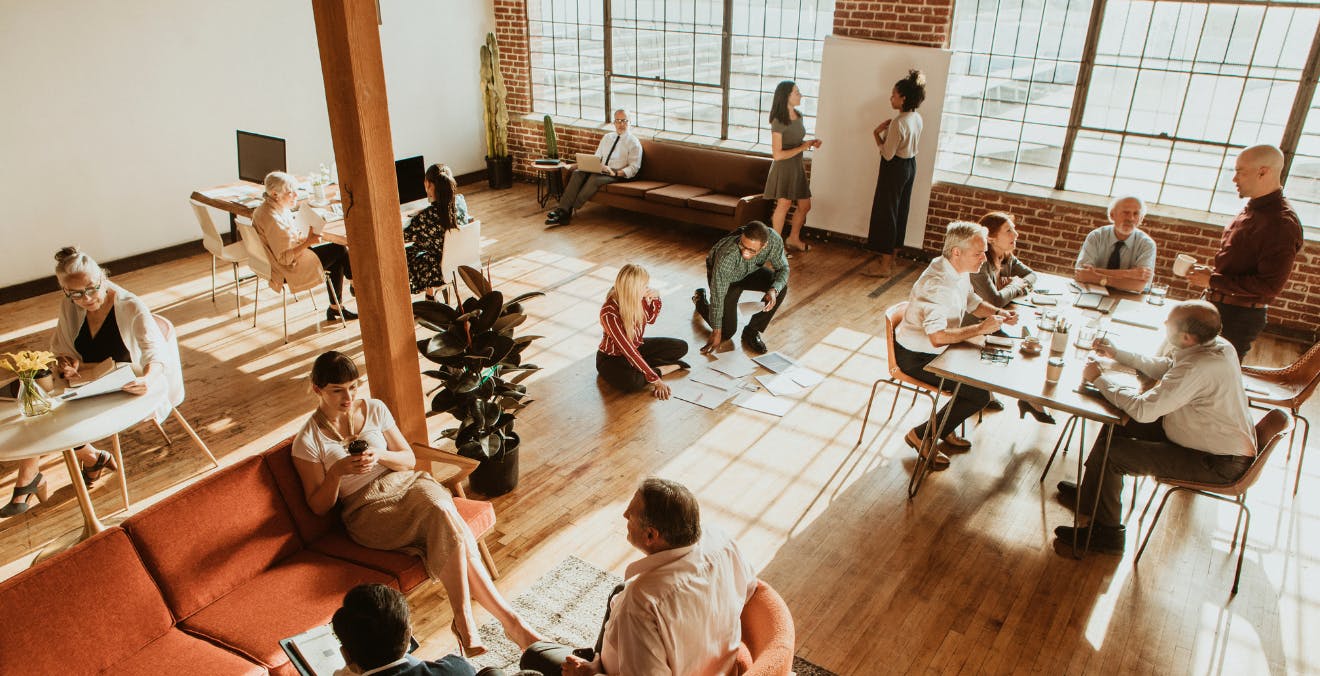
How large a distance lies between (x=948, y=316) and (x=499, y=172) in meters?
7.68

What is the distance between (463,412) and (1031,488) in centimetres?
335

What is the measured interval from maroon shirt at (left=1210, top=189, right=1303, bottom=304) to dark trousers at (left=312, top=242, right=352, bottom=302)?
6.40 meters

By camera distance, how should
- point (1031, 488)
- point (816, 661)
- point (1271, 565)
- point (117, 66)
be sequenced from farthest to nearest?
point (117, 66)
point (1031, 488)
point (1271, 565)
point (816, 661)

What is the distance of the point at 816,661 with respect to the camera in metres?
3.70

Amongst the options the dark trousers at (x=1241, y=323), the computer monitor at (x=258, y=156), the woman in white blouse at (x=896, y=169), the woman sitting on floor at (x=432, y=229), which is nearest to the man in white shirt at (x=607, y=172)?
the woman in white blouse at (x=896, y=169)

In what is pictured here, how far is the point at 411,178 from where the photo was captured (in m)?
7.43

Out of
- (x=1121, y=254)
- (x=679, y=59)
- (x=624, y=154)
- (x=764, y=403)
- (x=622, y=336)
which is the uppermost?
(x=679, y=59)

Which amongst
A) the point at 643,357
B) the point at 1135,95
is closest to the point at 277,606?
the point at 643,357

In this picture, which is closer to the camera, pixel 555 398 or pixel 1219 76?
pixel 555 398

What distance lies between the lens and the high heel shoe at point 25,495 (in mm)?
4715

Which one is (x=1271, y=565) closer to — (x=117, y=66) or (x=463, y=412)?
(x=463, y=412)

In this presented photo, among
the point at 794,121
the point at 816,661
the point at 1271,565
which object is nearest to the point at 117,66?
the point at 794,121

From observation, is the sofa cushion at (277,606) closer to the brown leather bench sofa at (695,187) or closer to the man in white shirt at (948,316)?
the man in white shirt at (948,316)

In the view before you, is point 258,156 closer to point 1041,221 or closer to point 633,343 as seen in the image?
point 633,343
